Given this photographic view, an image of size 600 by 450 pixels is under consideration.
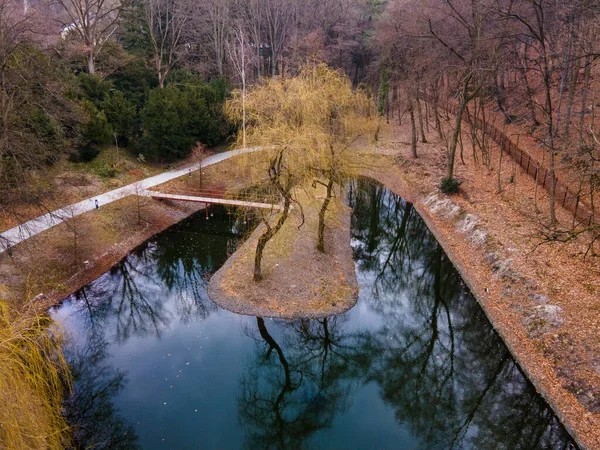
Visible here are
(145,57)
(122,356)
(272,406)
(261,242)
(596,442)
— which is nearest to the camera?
(596,442)

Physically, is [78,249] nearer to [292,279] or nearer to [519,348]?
[292,279]

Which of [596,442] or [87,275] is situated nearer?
[596,442]

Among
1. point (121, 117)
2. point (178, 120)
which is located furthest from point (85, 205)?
point (178, 120)

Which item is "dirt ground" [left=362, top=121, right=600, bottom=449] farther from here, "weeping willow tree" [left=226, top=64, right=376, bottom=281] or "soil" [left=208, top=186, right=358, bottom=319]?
"weeping willow tree" [left=226, top=64, right=376, bottom=281]

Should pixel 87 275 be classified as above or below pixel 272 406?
above

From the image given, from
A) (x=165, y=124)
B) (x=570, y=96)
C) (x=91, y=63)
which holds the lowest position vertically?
(x=165, y=124)

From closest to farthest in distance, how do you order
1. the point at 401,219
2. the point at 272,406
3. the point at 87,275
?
the point at 272,406
the point at 87,275
the point at 401,219

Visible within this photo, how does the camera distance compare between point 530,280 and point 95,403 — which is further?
point 530,280

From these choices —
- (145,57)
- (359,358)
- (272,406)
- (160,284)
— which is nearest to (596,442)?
(359,358)

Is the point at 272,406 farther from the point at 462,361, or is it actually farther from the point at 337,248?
the point at 337,248
